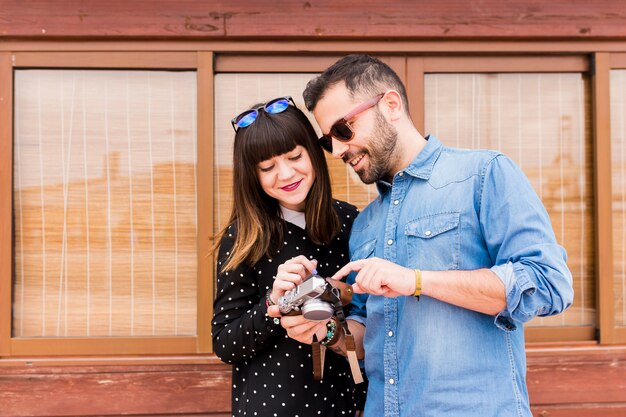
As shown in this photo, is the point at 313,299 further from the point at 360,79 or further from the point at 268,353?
the point at 360,79

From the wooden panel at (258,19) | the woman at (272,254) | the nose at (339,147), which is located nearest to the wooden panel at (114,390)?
the woman at (272,254)

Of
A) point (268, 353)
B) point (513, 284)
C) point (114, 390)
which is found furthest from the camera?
point (114, 390)

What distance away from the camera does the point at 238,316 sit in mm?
1907

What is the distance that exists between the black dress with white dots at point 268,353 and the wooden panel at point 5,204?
4.78 ft

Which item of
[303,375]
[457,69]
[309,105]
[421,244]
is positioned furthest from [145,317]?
[457,69]

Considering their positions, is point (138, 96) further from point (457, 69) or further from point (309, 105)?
point (457, 69)

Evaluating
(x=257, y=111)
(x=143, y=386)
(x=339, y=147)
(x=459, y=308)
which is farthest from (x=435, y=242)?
(x=143, y=386)

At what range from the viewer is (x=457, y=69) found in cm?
287

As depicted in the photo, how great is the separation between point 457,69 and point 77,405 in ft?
8.50

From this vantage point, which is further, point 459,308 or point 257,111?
point 257,111

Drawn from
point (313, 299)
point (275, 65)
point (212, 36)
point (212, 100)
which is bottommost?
point (313, 299)

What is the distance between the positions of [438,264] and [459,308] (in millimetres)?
136

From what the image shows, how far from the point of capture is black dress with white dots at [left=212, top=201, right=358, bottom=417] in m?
1.83

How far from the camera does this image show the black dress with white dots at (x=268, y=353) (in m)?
1.83
